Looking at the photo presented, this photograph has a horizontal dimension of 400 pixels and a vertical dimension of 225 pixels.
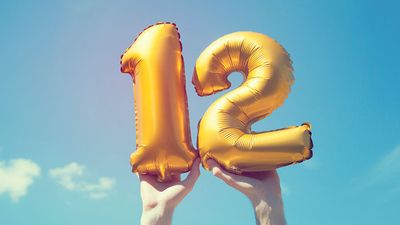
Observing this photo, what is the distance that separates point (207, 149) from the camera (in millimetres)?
5266

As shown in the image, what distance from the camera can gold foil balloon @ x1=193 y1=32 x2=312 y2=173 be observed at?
507 cm

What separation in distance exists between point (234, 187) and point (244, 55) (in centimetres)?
147

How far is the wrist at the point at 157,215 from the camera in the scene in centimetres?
521

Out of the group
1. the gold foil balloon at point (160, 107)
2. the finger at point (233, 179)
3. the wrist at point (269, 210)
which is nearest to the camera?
the wrist at point (269, 210)

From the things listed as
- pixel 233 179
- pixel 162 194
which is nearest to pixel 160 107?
pixel 162 194

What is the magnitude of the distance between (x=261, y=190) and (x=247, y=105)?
0.92m

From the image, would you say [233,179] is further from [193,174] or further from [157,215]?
[157,215]

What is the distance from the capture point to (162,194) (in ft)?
17.5

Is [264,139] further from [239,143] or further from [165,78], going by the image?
[165,78]

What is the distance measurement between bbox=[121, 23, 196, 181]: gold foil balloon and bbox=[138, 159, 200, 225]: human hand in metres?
0.10

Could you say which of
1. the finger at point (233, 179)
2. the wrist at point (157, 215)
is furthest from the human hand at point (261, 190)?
the wrist at point (157, 215)

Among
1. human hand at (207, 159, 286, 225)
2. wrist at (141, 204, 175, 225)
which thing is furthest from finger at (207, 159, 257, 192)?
wrist at (141, 204, 175, 225)

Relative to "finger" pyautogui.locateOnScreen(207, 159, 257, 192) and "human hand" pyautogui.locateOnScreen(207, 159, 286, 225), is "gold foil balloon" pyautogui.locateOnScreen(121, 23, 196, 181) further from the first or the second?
"human hand" pyautogui.locateOnScreen(207, 159, 286, 225)

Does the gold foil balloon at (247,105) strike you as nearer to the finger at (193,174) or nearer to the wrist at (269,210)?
the finger at (193,174)
